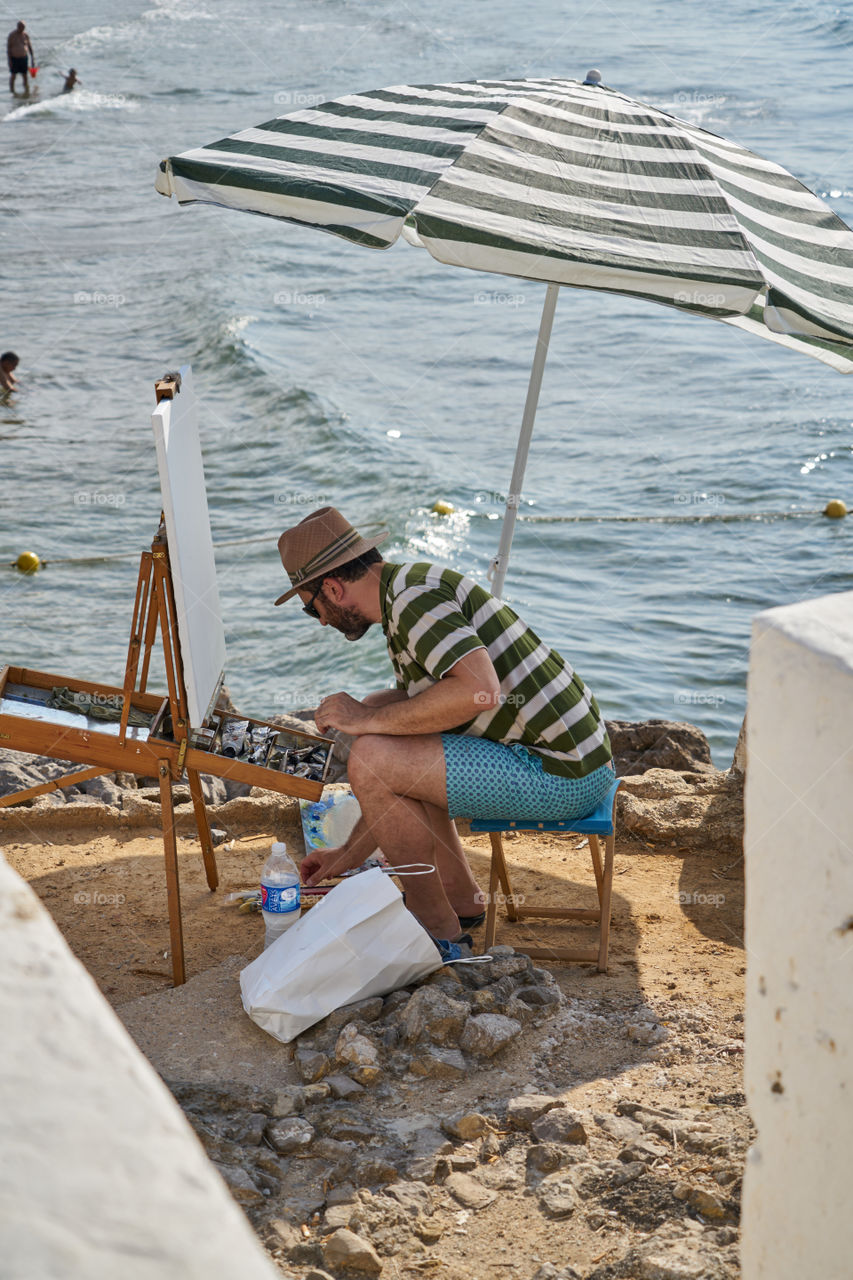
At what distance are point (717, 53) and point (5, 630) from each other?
28.6 m

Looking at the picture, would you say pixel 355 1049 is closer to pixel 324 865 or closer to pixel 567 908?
pixel 324 865

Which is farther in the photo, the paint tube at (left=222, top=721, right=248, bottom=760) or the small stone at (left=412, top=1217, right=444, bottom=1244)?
the paint tube at (left=222, top=721, right=248, bottom=760)

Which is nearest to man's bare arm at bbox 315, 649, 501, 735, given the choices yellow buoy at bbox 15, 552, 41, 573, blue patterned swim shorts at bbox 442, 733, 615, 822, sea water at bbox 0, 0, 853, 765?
blue patterned swim shorts at bbox 442, 733, 615, 822

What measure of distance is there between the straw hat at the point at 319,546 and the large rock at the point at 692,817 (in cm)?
195

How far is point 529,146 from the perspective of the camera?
407 cm

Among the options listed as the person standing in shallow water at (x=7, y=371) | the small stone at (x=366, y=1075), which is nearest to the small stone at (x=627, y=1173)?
the small stone at (x=366, y=1075)

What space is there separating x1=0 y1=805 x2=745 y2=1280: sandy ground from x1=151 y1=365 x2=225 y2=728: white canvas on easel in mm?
824

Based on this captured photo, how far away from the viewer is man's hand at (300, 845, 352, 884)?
12.6 feet

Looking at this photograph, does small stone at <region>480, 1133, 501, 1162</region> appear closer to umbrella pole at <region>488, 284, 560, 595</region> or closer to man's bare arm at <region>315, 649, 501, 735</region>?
man's bare arm at <region>315, 649, 501, 735</region>

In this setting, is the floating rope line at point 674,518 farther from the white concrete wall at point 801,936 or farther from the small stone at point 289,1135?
the white concrete wall at point 801,936

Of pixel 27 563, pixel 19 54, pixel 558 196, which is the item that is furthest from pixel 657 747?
pixel 19 54

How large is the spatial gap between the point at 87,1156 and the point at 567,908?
328 cm

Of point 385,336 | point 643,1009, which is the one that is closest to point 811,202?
point 643,1009

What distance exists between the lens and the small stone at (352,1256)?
2.33 metres
